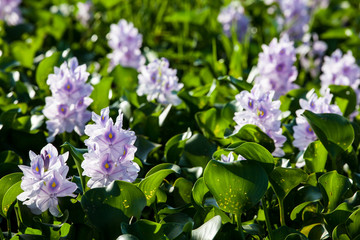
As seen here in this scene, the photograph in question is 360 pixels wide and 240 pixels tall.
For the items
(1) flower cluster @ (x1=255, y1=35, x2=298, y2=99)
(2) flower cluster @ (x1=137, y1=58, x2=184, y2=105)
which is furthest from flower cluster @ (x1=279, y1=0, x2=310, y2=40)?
(2) flower cluster @ (x1=137, y1=58, x2=184, y2=105)

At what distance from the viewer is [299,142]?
2.44m

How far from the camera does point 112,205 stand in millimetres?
1845

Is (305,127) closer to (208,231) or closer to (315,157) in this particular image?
(315,157)

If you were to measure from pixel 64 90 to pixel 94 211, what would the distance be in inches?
30.8

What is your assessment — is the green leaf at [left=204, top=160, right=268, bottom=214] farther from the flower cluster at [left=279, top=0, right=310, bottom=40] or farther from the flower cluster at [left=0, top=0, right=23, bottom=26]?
the flower cluster at [left=0, top=0, right=23, bottom=26]

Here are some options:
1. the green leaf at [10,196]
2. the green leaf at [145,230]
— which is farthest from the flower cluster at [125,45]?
the green leaf at [145,230]

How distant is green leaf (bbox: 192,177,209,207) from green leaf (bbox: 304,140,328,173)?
0.50 meters

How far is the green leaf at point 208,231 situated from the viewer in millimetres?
1733

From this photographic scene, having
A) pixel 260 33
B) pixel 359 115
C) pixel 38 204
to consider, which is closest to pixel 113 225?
pixel 38 204

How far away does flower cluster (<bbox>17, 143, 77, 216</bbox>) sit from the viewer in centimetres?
186

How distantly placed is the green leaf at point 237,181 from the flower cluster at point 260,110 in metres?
0.42

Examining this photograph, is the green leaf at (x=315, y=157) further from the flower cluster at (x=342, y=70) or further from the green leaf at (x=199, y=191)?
the flower cluster at (x=342, y=70)

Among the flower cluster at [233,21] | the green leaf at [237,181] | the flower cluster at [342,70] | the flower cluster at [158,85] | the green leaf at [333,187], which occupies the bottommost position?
the flower cluster at [233,21]

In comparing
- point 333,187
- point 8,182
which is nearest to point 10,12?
point 8,182
